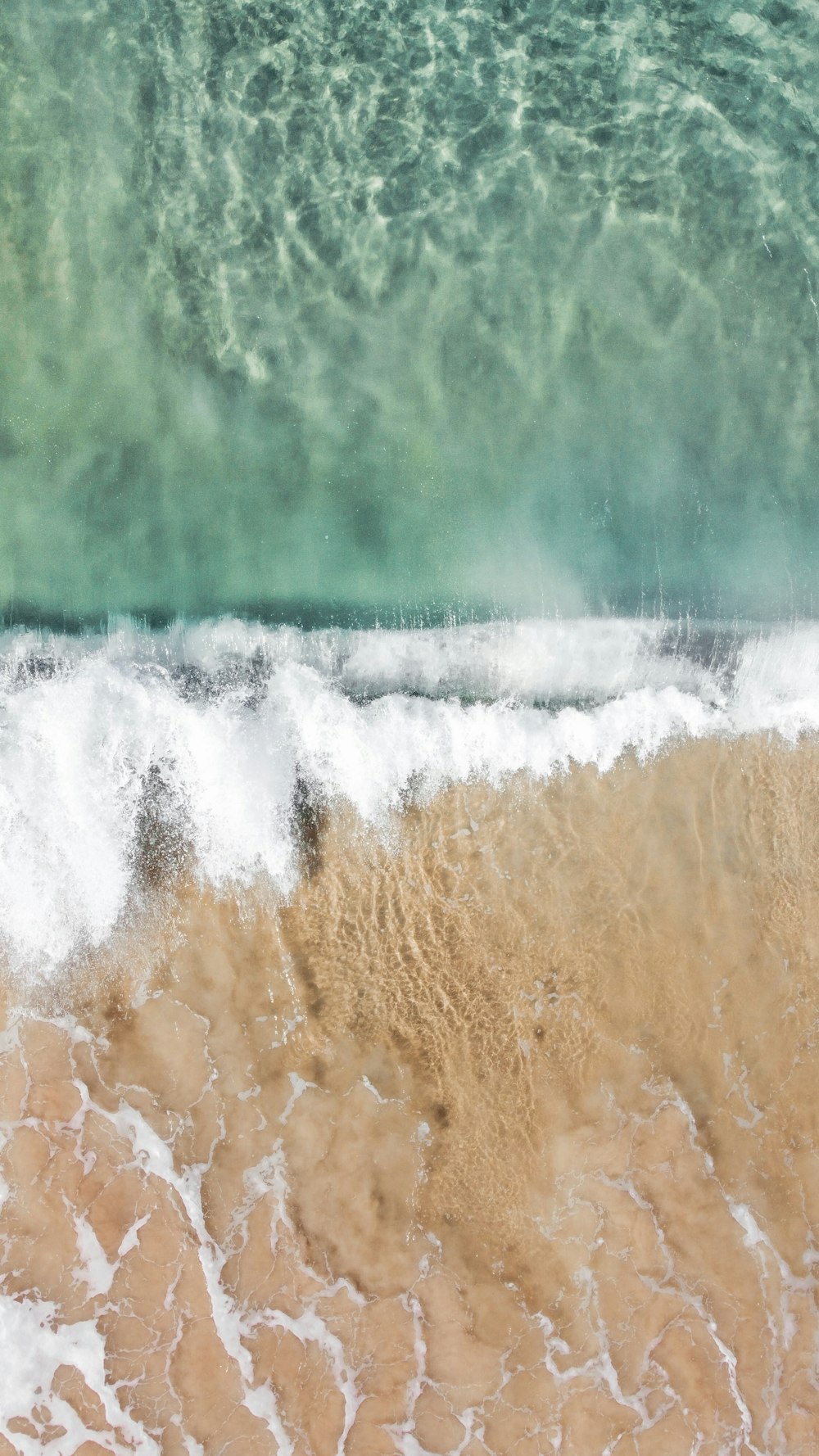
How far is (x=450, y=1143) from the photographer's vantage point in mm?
6348

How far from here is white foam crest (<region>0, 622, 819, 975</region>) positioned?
256 inches

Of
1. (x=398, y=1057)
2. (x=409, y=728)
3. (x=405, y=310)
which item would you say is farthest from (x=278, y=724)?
(x=405, y=310)

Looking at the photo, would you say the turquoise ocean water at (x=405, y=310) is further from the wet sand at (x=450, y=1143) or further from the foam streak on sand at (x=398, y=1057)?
the wet sand at (x=450, y=1143)

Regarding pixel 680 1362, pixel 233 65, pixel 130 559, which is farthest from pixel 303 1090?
pixel 233 65

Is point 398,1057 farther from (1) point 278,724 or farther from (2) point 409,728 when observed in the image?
(1) point 278,724

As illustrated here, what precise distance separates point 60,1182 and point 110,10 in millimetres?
10186

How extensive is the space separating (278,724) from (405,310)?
3.94m

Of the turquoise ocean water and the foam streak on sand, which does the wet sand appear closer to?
the foam streak on sand

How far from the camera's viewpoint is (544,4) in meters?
7.37

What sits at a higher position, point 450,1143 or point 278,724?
point 278,724

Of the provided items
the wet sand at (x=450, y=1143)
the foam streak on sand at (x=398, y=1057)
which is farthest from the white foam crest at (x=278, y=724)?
the wet sand at (x=450, y=1143)

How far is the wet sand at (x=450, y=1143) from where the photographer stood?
609cm

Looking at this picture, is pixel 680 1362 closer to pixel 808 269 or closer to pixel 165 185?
pixel 808 269

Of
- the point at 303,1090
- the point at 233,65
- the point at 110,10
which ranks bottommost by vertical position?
the point at 303,1090
